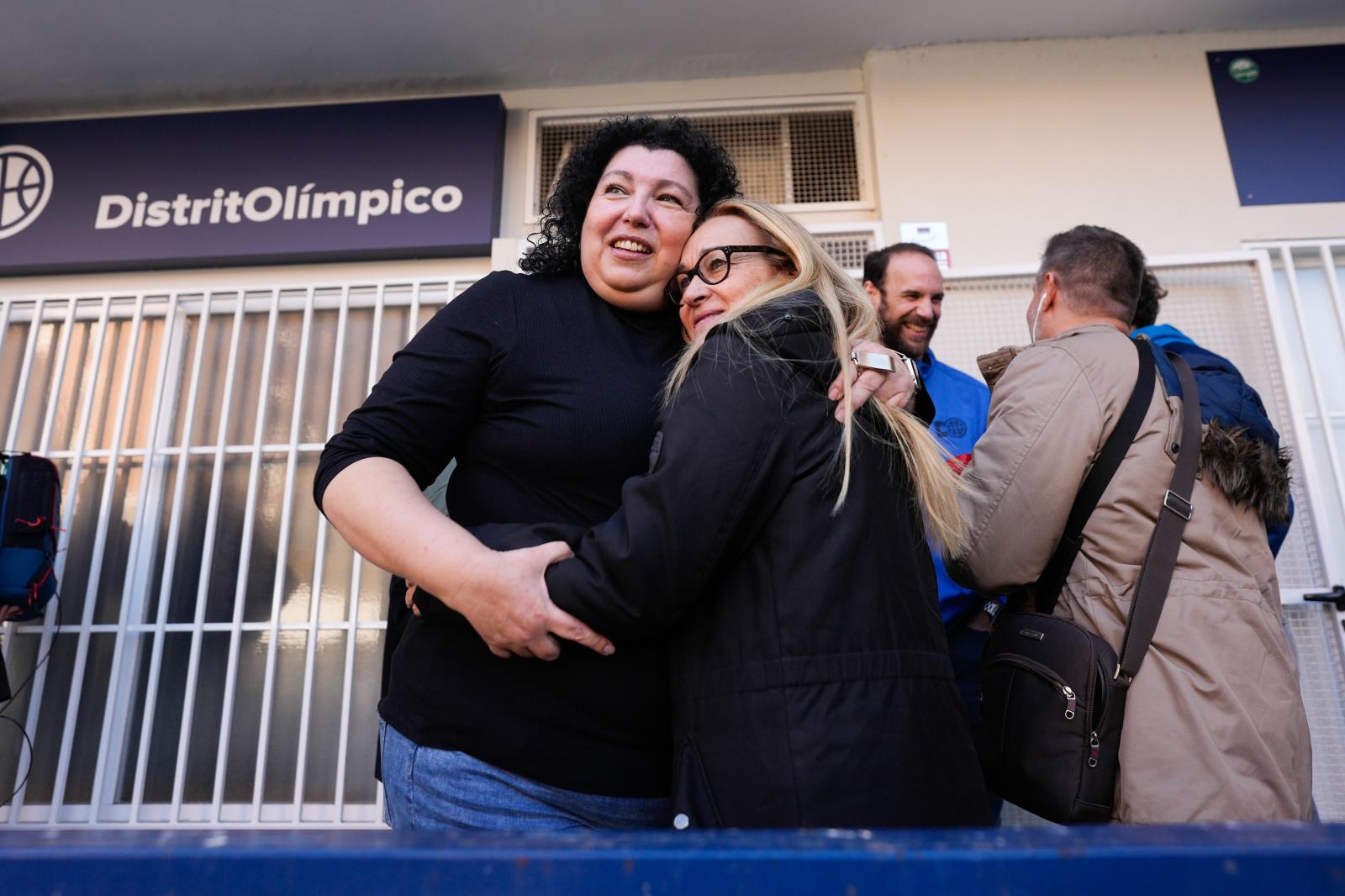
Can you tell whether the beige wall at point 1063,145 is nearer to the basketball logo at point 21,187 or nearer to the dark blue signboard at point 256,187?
the dark blue signboard at point 256,187

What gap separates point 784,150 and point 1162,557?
2.83m

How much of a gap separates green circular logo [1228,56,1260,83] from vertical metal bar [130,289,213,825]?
171 inches

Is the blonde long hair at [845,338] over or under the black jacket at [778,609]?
over

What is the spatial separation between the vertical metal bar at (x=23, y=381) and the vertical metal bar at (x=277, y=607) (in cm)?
118

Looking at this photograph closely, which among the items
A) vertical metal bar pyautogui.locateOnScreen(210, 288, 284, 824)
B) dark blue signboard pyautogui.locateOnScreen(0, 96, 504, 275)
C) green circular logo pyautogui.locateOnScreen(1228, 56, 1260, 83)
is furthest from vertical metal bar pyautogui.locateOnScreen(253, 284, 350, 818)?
green circular logo pyautogui.locateOnScreen(1228, 56, 1260, 83)

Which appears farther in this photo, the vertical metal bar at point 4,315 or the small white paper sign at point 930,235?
the vertical metal bar at point 4,315

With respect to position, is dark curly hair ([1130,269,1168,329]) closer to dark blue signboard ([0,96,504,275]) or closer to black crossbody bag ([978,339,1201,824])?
black crossbody bag ([978,339,1201,824])

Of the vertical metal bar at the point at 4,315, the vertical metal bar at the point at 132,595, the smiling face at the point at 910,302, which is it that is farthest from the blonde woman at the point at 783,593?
the vertical metal bar at the point at 4,315

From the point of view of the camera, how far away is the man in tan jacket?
1.45 m

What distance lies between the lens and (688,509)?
98 cm

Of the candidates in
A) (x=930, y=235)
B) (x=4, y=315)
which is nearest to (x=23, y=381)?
(x=4, y=315)

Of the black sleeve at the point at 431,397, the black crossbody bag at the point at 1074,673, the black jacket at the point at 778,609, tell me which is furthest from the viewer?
the black crossbody bag at the point at 1074,673

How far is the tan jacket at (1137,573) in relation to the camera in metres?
1.45

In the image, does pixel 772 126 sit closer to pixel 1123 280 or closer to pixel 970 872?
pixel 1123 280
